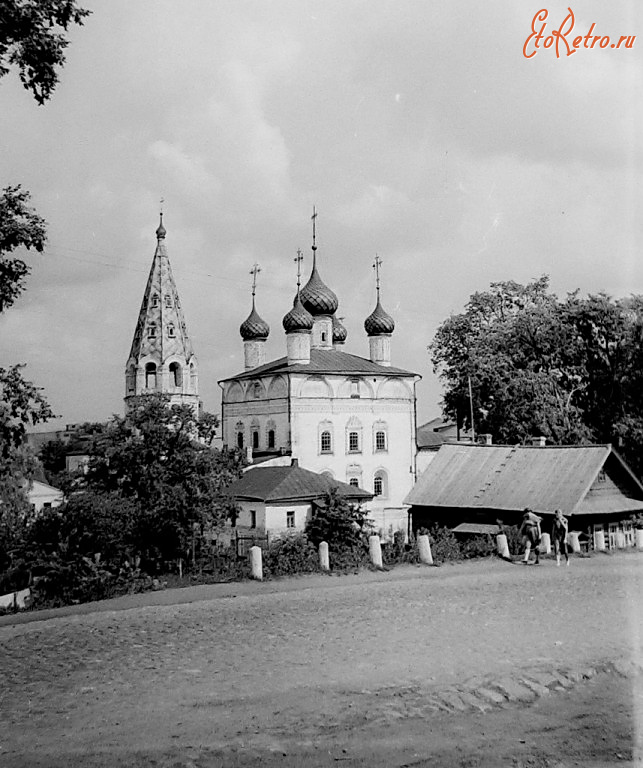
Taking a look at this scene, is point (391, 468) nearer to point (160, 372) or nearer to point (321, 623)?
point (160, 372)

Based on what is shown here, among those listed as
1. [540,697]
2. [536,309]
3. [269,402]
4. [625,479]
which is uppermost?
[536,309]

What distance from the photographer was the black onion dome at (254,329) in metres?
54.5

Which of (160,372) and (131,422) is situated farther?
(160,372)

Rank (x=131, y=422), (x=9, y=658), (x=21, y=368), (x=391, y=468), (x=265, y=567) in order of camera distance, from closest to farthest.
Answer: (x=9, y=658) → (x=21, y=368) → (x=265, y=567) → (x=131, y=422) → (x=391, y=468)

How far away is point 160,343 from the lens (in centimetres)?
4822

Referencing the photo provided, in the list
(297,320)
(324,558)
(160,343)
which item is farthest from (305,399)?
(324,558)

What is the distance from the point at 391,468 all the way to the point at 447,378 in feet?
20.5

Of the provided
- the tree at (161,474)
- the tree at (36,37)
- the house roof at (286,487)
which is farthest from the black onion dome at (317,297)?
the tree at (36,37)

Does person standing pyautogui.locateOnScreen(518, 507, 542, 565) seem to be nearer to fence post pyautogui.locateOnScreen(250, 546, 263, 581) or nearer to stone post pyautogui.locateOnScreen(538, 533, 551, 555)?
stone post pyautogui.locateOnScreen(538, 533, 551, 555)

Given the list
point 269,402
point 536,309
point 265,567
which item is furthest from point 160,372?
point 265,567

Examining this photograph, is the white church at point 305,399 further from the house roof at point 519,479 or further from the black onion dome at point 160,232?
the house roof at point 519,479

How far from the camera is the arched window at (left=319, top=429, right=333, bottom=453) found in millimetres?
47312

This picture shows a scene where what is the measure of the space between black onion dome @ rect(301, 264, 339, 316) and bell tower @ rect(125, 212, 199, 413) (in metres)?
7.79

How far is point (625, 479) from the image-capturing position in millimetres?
26797
